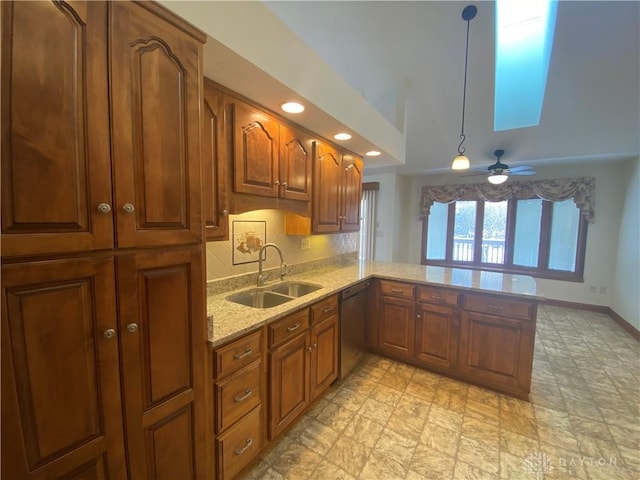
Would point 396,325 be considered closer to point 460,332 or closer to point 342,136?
point 460,332

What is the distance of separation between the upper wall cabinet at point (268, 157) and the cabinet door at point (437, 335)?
1.59 m

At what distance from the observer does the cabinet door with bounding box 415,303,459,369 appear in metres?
2.49

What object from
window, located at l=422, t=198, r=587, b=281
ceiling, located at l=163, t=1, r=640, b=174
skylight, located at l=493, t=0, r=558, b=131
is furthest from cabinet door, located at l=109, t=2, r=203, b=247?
window, located at l=422, t=198, r=587, b=281

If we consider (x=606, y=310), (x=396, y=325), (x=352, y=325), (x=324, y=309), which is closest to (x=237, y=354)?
(x=324, y=309)

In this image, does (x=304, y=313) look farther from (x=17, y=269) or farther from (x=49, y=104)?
(x=49, y=104)

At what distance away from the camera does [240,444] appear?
4.76 ft

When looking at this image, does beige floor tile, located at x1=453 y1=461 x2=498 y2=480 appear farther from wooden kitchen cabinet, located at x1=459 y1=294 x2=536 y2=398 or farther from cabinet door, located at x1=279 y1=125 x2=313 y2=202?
cabinet door, located at x1=279 y1=125 x2=313 y2=202

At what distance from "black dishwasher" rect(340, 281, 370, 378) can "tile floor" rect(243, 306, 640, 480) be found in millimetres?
168

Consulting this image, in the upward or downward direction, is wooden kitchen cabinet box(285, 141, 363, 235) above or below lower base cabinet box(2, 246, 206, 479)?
above

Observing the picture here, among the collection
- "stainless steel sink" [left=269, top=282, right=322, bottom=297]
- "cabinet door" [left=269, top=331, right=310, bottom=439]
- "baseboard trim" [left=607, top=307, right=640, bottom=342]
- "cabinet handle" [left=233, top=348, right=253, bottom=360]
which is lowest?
"baseboard trim" [left=607, top=307, right=640, bottom=342]

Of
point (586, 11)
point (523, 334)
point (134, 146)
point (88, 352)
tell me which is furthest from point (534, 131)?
point (88, 352)

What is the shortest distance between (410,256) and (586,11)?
14.5ft

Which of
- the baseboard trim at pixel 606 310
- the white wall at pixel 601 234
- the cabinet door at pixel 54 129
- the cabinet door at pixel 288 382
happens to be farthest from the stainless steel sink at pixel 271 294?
the white wall at pixel 601 234

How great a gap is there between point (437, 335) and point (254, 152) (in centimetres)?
226
